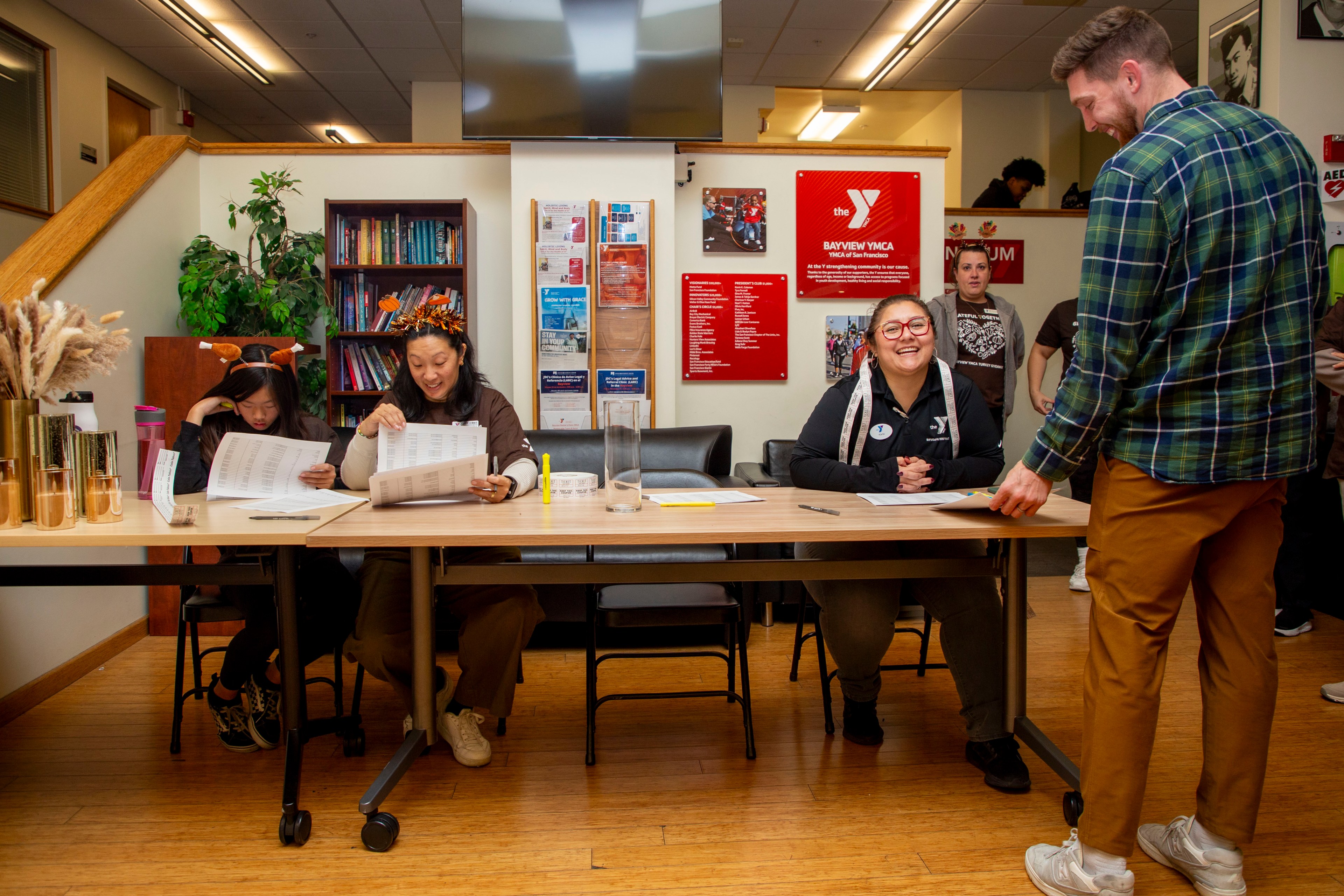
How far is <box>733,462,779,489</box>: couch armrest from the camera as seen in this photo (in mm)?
3572

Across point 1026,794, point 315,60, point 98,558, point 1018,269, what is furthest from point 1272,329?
point 315,60

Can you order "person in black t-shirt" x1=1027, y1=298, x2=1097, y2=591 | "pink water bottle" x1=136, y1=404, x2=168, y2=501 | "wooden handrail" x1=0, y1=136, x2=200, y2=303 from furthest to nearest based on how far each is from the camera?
"person in black t-shirt" x1=1027, y1=298, x2=1097, y2=591, "wooden handrail" x1=0, y1=136, x2=200, y2=303, "pink water bottle" x1=136, y1=404, x2=168, y2=501

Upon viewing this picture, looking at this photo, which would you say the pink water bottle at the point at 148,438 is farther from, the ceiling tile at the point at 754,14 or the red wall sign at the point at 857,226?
the ceiling tile at the point at 754,14

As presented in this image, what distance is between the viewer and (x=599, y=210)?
13.7 ft

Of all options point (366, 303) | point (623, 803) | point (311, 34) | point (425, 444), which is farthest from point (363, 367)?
point (311, 34)

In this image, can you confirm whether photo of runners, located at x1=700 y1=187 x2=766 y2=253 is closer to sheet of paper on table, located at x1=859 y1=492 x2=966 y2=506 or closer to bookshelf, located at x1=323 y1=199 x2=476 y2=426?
bookshelf, located at x1=323 y1=199 x2=476 y2=426

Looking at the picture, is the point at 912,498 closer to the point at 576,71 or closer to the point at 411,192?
the point at 576,71

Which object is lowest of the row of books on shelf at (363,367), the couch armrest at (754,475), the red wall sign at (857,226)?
the couch armrest at (754,475)

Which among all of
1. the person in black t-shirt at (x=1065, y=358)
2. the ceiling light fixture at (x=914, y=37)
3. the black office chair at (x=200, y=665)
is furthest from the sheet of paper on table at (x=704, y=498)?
the ceiling light fixture at (x=914, y=37)

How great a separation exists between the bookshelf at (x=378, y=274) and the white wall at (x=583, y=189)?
279 mm

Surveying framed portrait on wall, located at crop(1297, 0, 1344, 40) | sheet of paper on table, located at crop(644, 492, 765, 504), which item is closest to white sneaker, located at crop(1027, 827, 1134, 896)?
sheet of paper on table, located at crop(644, 492, 765, 504)

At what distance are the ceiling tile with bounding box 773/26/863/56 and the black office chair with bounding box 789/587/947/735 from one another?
4.82 m

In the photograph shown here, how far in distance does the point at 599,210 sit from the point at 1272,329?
3.21 meters

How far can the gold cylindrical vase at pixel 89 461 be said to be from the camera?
1836 mm
